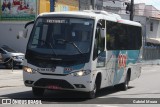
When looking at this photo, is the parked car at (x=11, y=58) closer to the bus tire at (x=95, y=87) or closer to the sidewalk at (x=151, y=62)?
the bus tire at (x=95, y=87)

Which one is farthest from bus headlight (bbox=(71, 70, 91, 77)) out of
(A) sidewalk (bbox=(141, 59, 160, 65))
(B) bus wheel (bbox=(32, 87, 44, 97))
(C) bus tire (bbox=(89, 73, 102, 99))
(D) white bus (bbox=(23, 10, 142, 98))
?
(A) sidewalk (bbox=(141, 59, 160, 65))

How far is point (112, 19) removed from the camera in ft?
55.0

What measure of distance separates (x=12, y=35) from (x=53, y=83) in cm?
2647

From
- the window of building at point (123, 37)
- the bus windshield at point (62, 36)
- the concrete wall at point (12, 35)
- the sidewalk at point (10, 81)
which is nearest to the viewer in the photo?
the bus windshield at point (62, 36)

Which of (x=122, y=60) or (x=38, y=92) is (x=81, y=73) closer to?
(x=38, y=92)

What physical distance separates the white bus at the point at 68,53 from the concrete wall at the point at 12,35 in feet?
78.5

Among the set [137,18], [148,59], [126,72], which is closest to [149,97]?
[126,72]

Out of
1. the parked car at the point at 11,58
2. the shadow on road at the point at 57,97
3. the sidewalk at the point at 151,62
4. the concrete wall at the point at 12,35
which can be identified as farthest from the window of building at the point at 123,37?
the sidewalk at the point at 151,62

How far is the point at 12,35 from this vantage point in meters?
39.8

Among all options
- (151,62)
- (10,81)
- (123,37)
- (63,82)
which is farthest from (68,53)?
(151,62)

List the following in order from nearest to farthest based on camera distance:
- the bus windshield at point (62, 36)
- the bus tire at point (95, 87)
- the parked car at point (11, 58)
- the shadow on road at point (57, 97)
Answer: the bus windshield at point (62, 36), the shadow on road at point (57, 97), the bus tire at point (95, 87), the parked car at point (11, 58)

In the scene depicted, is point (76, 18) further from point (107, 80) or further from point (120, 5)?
point (120, 5)

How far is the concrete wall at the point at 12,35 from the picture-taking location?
39281mm

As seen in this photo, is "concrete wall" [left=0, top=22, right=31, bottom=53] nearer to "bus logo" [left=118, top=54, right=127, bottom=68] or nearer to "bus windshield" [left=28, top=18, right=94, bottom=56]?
"bus logo" [left=118, top=54, right=127, bottom=68]
